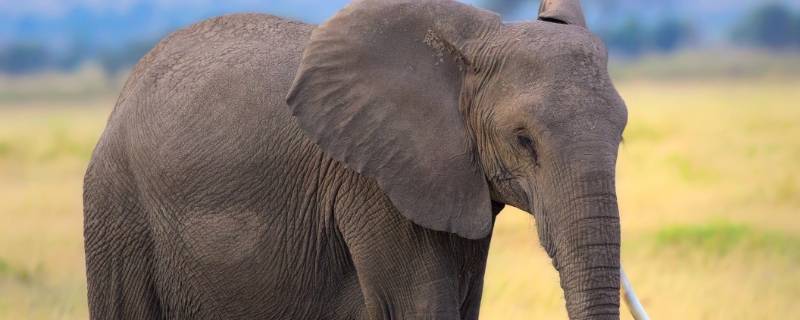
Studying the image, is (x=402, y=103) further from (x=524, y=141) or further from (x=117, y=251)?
(x=117, y=251)

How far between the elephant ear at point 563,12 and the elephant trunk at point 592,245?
0.71m

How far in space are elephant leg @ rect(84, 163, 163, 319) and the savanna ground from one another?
1334mm

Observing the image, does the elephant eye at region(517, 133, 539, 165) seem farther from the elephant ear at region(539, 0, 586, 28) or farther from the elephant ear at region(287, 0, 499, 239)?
the elephant ear at region(539, 0, 586, 28)

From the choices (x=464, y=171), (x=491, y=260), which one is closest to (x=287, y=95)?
(x=464, y=171)

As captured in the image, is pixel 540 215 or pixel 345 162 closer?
pixel 540 215

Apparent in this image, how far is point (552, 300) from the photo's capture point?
32.0 ft

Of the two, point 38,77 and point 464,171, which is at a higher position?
point 464,171

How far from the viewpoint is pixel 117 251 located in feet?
18.8

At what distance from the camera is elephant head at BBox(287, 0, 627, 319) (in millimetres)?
4465

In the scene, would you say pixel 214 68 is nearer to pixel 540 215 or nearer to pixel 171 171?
pixel 171 171

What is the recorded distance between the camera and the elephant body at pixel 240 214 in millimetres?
5043

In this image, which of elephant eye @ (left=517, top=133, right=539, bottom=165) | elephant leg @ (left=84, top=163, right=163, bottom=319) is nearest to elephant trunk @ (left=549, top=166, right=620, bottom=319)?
elephant eye @ (left=517, top=133, right=539, bottom=165)

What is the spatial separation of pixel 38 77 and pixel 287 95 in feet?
208

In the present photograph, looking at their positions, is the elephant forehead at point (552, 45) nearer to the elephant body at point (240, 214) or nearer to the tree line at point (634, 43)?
the elephant body at point (240, 214)
